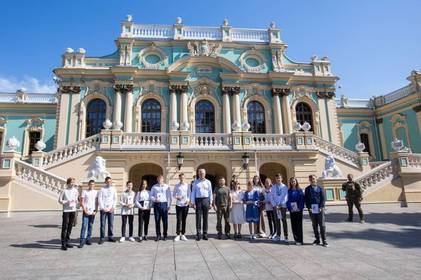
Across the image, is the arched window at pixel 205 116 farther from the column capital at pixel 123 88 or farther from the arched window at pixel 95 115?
the arched window at pixel 95 115

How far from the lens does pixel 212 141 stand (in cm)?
1717

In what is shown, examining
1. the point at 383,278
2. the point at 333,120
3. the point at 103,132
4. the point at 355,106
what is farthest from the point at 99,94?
the point at 355,106

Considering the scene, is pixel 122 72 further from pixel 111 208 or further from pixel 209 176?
pixel 111 208

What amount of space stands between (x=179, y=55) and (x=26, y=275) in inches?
817

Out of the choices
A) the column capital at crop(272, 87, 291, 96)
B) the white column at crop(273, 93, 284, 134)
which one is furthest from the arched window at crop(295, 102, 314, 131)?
the white column at crop(273, 93, 284, 134)

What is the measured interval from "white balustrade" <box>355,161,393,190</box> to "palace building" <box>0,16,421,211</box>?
0.06 meters

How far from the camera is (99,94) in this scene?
21.9m

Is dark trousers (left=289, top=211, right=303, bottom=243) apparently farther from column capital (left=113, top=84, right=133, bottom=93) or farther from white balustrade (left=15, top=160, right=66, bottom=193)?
column capital (left=113, top=84, right=133, bottom=93)

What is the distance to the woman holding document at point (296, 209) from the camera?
6.90m

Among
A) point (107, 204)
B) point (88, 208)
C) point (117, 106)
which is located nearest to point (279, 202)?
point (107, 204)

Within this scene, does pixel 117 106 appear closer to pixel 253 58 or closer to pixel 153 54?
pixel 153 54

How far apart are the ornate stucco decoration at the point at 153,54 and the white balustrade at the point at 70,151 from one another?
28.2ft

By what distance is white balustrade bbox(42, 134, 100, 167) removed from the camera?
15.5 m

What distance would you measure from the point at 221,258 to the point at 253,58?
69.6 ft
